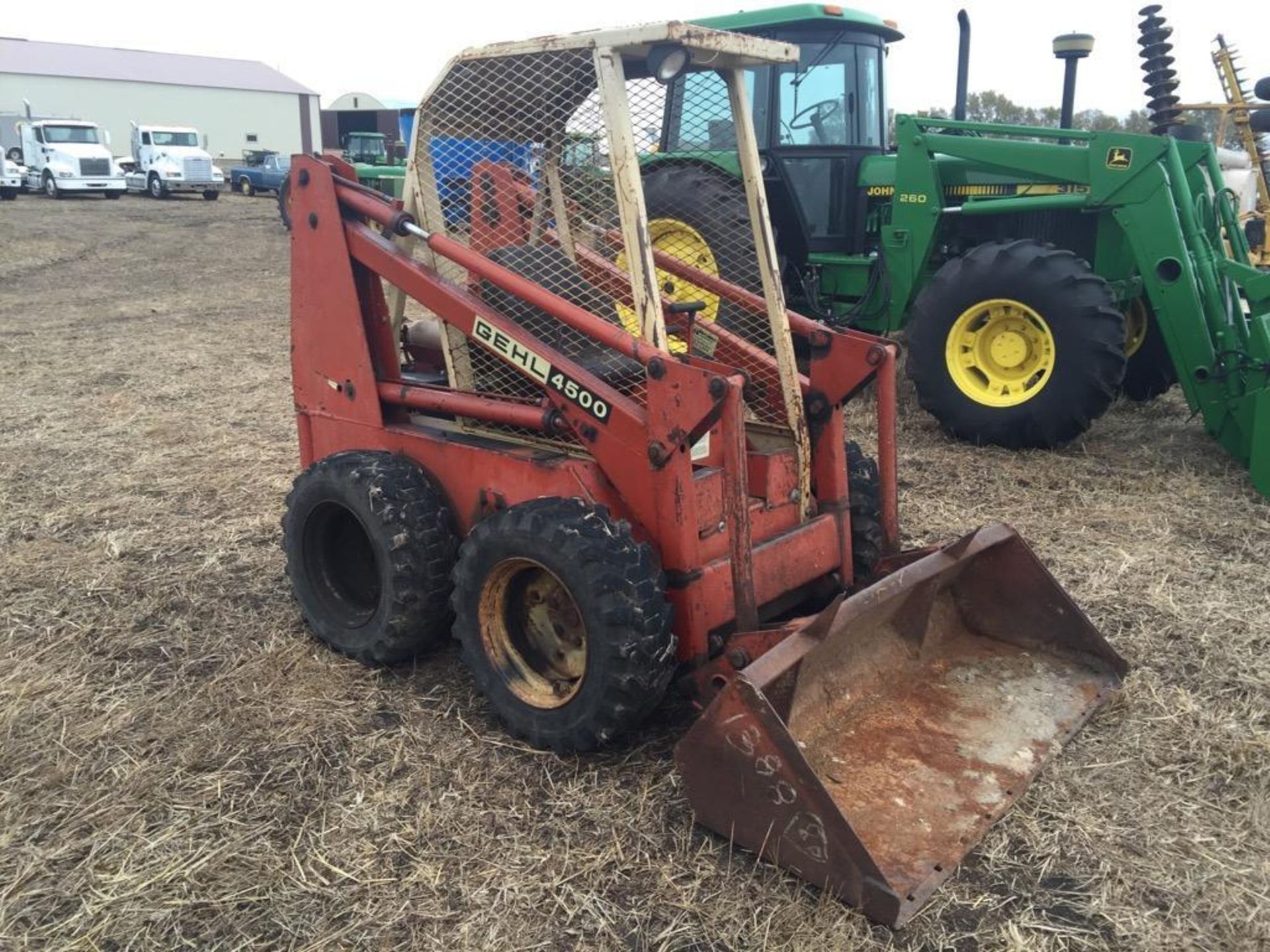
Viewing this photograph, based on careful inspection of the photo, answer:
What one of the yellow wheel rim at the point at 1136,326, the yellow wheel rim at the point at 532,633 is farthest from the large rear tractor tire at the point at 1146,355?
the yellow wheel rim at the point at 532,633

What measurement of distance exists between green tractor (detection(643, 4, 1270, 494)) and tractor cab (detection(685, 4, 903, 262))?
0.01 meters

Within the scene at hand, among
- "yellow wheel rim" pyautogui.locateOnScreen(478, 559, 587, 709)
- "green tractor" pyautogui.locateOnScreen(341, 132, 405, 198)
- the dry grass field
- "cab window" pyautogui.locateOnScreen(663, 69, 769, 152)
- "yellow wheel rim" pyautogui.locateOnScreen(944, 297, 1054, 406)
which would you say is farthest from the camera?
"green tractor" pyautogui.locateOnScreen(341, 132, 405, 198)

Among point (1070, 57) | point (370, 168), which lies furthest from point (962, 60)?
point (370, 168)

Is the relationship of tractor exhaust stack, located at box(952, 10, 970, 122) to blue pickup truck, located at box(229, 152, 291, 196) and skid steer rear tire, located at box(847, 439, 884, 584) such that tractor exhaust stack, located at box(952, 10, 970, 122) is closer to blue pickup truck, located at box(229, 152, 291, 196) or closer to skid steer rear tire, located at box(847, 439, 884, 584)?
skid steer rear tire, located at box(847, 439, 884, 584)

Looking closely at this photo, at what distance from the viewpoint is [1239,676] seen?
11.4 feet

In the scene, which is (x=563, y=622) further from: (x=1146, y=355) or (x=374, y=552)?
(x=1146, y=355)

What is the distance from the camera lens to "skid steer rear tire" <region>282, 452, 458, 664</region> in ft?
11.0

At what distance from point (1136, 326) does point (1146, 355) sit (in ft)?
0.69

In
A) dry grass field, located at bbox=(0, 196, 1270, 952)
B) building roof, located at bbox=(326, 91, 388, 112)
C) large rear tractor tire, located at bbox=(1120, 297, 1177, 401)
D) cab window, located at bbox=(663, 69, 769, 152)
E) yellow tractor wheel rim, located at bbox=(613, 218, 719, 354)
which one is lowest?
dry grass field, located at bbox=(0, 196, 1270, 952)

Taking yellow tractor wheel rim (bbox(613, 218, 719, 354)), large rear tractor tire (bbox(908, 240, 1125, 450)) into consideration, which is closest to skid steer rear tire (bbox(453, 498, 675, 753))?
yellow tractor wheel rim (bbox(613, 218, 719, 354))

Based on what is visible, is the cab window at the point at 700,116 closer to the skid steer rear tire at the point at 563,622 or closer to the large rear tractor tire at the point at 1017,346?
the skid steer rear tire at the point at 563,622

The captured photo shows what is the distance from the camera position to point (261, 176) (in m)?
30.9

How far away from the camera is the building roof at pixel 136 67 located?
48125mm

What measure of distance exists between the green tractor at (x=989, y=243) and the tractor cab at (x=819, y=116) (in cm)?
1
